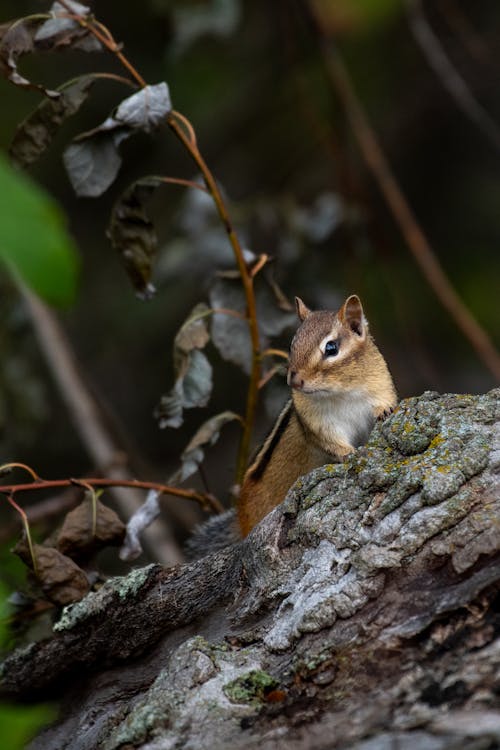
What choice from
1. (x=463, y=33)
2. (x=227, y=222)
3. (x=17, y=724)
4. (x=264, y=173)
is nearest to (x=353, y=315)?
(x=227, y=222)

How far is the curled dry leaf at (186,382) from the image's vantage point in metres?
3.17

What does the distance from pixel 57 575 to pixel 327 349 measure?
1.11 metres

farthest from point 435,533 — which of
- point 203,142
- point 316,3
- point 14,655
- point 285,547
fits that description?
point 203,142

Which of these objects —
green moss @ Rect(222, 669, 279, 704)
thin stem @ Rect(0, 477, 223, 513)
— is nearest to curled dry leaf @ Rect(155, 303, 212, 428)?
thin stem @ Rect(0, 477, 223, 513)

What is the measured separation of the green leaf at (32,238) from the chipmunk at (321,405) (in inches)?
79.9

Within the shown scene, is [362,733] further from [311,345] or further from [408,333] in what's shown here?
[408,333]

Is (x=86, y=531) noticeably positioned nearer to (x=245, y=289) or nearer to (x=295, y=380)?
(x=295, y=380)

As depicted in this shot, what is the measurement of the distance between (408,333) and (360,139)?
3.19ft

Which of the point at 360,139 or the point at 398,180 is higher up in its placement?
the point at 360,139

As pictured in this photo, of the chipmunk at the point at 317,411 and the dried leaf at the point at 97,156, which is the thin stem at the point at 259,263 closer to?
the chipmunk at the point at 317,411

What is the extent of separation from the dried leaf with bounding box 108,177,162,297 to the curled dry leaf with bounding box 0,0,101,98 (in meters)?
0.37

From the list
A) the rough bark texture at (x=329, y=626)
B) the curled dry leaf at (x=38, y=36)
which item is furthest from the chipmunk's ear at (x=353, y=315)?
the curled dry leaf at (x=38, y=36)

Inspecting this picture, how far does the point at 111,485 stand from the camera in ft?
9.97

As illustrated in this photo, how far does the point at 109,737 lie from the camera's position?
2285 millimetres
